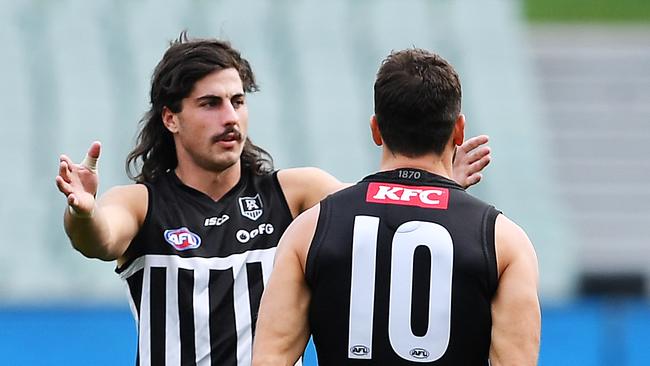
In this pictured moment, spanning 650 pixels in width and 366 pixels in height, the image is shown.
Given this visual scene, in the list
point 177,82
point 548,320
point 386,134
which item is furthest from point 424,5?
point 386,134

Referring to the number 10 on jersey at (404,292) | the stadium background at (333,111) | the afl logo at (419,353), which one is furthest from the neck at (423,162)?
the stadium background at (333,111)

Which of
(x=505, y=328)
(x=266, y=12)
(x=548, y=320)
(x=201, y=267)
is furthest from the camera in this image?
(x=266, y=12)

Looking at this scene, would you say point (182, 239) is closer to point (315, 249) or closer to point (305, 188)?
point (305, 188)

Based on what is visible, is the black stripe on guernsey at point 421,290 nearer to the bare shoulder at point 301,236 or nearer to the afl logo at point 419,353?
the afl logo at point 419,353

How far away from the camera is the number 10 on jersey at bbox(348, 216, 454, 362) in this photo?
362cm

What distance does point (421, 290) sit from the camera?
3631 mm

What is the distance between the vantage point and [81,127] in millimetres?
12352

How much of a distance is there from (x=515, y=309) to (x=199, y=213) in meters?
1.59

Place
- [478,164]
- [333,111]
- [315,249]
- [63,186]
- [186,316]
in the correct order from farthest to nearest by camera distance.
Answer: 1. [333,111]
2. [186,316]
3. [478,164]
4. [63,186]
5. [315,249]

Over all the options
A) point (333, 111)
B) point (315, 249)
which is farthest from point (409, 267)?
point (333, 111)

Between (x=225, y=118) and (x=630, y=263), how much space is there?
10276 millimetres

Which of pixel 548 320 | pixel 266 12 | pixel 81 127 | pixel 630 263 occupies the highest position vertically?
pixel 266 12

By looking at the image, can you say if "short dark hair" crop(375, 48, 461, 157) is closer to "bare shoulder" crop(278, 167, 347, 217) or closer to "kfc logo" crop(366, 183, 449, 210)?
"kfc logo" crop(366, 183, 449, 210)

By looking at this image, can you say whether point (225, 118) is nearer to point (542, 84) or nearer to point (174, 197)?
point (174, 197)
